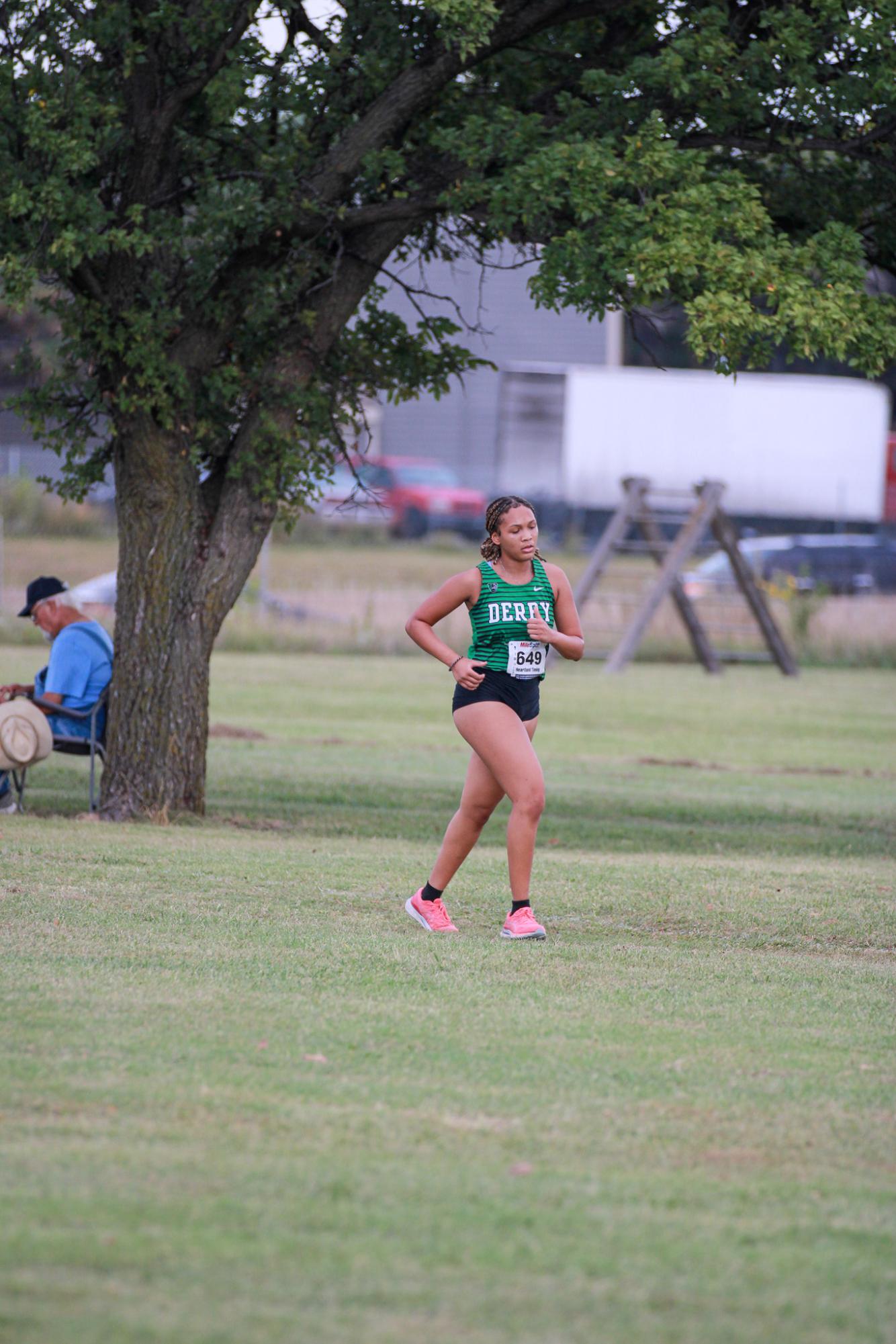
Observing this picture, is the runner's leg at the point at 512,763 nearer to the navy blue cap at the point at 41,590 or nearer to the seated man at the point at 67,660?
the seated man at the point at 67,660

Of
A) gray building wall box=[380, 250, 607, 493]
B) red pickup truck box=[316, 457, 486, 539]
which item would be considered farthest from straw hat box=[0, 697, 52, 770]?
gray building wall box=[380, 250, 607, 493]

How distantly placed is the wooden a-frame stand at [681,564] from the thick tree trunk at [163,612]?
1458cm

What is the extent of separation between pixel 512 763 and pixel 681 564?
18500 mm

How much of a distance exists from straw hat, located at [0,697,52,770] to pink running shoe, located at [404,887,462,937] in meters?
3.48

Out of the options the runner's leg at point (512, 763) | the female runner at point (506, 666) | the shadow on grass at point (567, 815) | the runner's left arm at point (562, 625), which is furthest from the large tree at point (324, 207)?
the runner's leg at point (512, 763)

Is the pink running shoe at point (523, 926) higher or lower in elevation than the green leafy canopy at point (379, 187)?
lower

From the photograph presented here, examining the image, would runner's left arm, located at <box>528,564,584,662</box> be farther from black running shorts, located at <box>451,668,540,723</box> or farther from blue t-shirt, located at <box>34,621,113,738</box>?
blue t-shirt, located at <box>34,621,113,738</box>

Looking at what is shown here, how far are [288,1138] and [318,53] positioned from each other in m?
7.76

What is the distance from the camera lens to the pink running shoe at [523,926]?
6.77 meters

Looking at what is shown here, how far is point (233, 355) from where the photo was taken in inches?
410

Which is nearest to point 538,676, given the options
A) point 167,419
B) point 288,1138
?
point 288,1138

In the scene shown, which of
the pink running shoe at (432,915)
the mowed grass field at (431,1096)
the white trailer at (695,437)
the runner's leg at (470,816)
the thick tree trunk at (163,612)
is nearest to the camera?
the mowed grass field at (431,1096)

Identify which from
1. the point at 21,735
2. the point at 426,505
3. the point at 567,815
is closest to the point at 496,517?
the point at 21,735

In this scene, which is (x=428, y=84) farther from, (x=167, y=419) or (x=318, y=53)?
(x=167, y=419)
